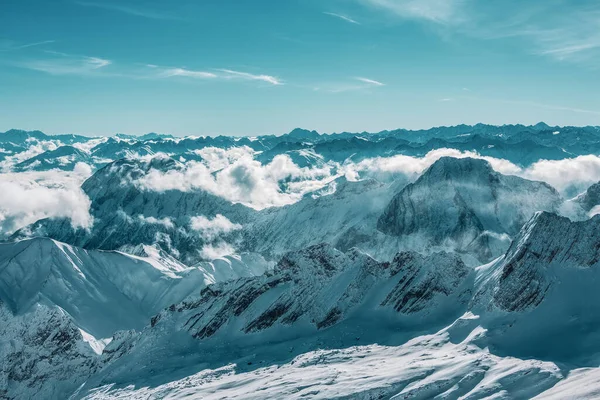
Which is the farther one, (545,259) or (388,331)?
(388,331)

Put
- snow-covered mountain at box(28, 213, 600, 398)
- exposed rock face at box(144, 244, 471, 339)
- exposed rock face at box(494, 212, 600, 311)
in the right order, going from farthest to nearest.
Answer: exposed rock face at box(144, 244, 471, 339) < exposed rock face at box(494, 212, 600, 311) < snow-covered mountain at box(28, 213, 600, 398)

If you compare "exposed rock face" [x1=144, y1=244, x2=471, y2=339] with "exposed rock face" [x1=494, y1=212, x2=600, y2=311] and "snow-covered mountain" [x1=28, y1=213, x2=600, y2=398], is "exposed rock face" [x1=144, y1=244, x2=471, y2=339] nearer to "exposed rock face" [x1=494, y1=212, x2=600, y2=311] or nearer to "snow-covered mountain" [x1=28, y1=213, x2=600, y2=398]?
"snow-covered mountain" [x1=28, y1=213, x2=600, y2=398]

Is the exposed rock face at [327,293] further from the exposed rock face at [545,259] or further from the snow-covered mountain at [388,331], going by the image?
the exposed rock face at [545,259]

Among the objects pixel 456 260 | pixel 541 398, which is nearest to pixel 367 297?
pixel 456 260

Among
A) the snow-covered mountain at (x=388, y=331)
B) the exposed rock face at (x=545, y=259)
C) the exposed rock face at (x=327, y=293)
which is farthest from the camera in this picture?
the exposed rock face at (x=327, y=293)

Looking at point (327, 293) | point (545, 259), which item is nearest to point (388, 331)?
point (327, 293)

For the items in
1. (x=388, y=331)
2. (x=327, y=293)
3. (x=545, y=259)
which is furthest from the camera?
(x=327, y=293)

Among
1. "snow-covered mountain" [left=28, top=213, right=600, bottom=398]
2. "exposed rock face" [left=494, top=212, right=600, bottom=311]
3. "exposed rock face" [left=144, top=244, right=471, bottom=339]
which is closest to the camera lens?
"snow-covered mountain" [left=28, top=213, right=600, bottom=398]

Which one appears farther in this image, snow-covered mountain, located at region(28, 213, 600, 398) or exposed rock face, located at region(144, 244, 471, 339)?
exposed rock face, located at region(144, 244, 471, 339)

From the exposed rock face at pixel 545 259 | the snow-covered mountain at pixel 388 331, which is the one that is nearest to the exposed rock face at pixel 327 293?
the snow-covered mountain at pixel 388 331

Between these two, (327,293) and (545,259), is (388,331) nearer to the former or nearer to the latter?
(327,293)

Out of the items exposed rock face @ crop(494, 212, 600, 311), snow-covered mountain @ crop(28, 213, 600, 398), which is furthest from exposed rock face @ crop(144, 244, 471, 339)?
exposed rock face @ crop(494, 212, 600, 311)

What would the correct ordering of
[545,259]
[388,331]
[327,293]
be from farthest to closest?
[327,293] → [388,331] → [545,259]

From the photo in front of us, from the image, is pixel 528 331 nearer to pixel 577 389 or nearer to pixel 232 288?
pixel 577 389
